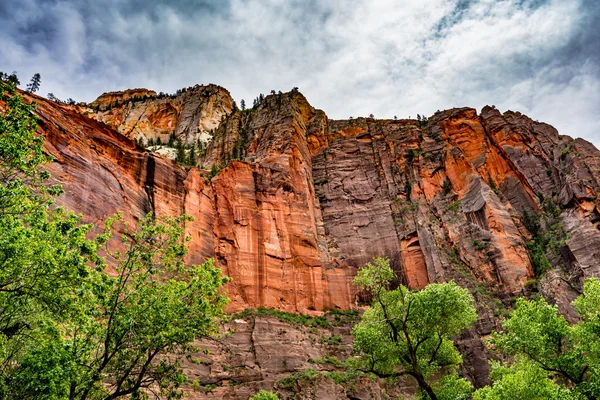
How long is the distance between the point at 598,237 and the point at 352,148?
37665 millimetres

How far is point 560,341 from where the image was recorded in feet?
58.6

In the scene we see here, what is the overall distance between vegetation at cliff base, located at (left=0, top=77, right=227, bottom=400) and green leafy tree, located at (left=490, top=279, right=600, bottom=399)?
13009 millimetres

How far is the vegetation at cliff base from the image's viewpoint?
37.8 ft

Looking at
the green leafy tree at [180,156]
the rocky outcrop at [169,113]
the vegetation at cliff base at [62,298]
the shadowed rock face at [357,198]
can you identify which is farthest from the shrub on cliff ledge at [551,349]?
the rocky outcrop at [169,113]

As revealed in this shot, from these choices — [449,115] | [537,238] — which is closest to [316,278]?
[537,238]

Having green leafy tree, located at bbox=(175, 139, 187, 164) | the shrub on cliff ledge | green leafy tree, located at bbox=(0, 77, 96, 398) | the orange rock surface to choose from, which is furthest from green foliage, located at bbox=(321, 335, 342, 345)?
green leafy tree, located at bbox=(175, 139, 187, 164)

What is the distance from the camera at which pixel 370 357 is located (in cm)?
2300

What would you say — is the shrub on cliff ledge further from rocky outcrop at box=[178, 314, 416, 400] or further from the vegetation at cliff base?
rocky outcrop at box=[178, 314, 416, 400]

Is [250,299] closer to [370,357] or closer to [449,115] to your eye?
[370,357]

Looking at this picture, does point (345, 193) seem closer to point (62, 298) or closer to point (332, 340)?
point (332, 340)

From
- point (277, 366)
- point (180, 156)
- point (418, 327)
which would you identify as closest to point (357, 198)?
point (277, 366)

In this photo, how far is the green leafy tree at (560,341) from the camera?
16484 millimetres

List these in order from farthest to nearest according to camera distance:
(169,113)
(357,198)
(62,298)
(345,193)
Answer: (169,113) < (345,193) < (357,198) < (62,298)

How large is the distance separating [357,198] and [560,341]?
47.6 meters
